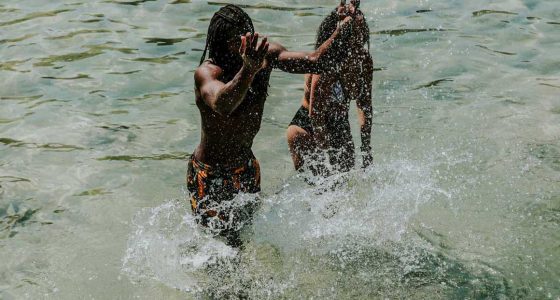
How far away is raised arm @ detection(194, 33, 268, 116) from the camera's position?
11.9 ft

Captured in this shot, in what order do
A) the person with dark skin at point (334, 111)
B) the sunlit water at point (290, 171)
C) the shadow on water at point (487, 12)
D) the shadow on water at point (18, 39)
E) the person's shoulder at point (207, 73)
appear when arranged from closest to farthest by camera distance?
the person's shoulder at point (207, 73)
the sunlit water at point (290, 171)
the person with dark skin at point (334, 111)
the shadow on water at point (18, 39)
the shadow on water at point (487, 12)

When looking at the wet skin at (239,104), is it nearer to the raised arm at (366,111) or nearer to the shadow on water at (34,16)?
the raised arm at (366,111)

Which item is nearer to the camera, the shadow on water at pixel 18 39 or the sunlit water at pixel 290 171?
the sunlit water at pixel 290 171

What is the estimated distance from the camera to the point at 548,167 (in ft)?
20.9

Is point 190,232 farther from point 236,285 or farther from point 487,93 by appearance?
point 487,93

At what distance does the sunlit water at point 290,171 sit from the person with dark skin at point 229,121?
17 cm

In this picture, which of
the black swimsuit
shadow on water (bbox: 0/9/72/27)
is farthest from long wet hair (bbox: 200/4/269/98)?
shadow on water (bbox: 0/9/72/27)

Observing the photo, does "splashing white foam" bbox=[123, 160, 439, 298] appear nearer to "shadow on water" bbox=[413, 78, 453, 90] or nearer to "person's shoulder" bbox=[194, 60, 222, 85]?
"person's shoulder" bbox=[194, 60, 222, 85]

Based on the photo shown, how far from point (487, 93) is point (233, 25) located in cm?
473

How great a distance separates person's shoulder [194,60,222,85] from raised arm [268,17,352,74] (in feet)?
1.75

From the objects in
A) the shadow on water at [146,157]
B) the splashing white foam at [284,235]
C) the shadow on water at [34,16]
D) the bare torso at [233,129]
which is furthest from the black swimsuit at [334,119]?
the shadow on water at [34,16]

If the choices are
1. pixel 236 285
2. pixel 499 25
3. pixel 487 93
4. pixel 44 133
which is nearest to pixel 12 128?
pixel 44 133

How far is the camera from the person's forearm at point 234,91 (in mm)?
3650

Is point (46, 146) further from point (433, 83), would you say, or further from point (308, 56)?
point (433, 83)
